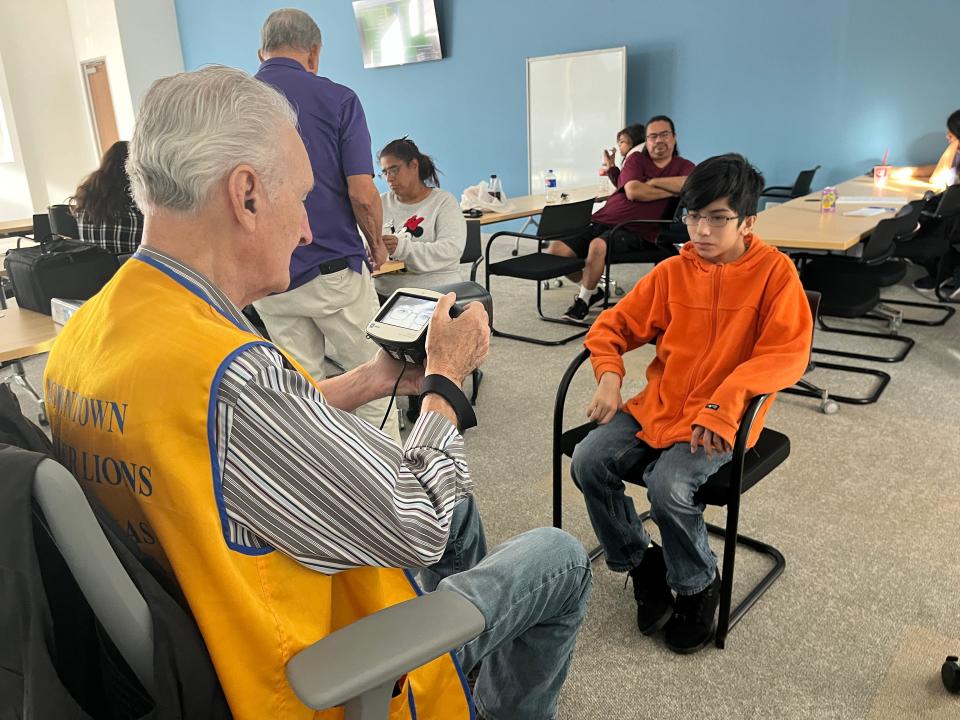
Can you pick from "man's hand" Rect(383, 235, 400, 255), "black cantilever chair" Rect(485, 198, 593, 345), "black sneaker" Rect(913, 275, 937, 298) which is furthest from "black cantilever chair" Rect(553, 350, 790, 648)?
"black sneaker" Rect(913, 275, 937, 298)

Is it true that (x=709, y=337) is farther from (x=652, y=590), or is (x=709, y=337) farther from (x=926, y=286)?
(x=926, y=286)

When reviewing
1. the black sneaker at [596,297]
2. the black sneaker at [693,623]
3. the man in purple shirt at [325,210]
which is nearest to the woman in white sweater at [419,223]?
the man in purple shirt at [325,210]

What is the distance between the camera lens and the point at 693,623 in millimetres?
1788

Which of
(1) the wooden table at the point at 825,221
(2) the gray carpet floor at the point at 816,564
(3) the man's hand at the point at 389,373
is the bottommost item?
(2) the gray carpet floor at the point at 816,564

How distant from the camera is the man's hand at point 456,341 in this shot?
1182 mm

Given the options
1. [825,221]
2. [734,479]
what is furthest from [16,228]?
[734,479]

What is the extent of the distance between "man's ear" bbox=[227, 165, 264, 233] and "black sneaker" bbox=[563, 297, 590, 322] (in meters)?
3.70

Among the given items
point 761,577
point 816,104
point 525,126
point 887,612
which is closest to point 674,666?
point 761,577

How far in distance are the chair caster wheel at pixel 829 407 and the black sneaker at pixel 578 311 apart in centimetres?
173

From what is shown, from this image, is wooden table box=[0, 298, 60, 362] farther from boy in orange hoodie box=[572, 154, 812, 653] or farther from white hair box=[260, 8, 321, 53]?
boy in orange hoodie box=[572, 154, 812, 653]

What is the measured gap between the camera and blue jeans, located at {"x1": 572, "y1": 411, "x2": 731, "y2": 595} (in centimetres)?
169

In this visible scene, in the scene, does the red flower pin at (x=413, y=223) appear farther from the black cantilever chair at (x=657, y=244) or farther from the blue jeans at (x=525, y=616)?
the blue jeans at (x=525, y=616)

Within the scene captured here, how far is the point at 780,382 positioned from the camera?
1684 mm

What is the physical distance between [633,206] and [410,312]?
364 cm
